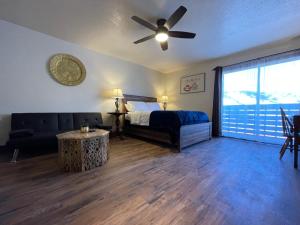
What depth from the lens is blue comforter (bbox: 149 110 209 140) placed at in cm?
274

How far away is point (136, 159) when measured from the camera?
2.30 m

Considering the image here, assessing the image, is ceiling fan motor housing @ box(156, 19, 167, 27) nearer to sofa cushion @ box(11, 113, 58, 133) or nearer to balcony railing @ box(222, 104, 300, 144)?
sofa cushion @ box(11, 113, 58, 133)

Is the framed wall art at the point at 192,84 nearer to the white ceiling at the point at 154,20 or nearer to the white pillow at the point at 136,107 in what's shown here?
the white ceiling at the point at 154,20

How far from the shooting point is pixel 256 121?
3.56 m

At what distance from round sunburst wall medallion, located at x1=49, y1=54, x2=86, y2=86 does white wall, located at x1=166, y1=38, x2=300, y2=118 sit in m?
3.42

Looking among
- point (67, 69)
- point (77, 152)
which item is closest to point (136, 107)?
point (67, 69)

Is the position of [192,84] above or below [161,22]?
below

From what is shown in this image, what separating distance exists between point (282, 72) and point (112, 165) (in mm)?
4243

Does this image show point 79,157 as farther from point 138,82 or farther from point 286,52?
point 286,52

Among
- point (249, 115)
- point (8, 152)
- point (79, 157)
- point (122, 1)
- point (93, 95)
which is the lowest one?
point (8, 152)

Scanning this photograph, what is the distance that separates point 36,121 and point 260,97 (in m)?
5.21

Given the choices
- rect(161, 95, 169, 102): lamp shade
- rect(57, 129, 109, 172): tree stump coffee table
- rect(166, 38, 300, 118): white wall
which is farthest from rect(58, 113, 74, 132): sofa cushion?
rect(166, 38, 300, 118): white wall

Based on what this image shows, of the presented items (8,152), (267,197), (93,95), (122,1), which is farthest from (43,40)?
(267,197)

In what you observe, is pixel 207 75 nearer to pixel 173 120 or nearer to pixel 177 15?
pixel 173 120
